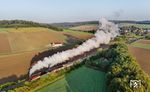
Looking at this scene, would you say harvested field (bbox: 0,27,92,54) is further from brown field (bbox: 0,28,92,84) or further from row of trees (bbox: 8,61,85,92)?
row of trees (bbox: 8,61,85,92)

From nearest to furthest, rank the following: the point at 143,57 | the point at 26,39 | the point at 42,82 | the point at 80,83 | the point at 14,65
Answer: the point at 42,82
the point at 80,83
the point at 14,65
the point at 143,57
the point at 26,39

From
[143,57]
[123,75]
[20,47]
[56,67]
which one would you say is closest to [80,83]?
[123,75]

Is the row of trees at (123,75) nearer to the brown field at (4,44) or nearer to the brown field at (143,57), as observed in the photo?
the brown field at (143,57)

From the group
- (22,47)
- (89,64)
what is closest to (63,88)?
(89,64)

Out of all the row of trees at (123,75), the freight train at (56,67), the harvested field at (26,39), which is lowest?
the harvested field at (26,39)

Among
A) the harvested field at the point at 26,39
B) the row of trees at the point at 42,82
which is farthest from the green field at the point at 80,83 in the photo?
the harvested field at the point at 26,39

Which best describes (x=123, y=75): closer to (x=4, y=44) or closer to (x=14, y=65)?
(x=14, y=65)
